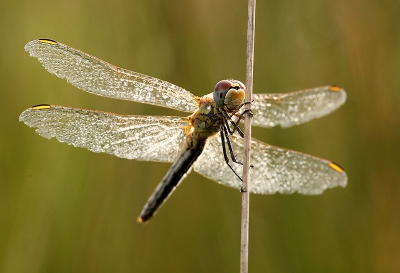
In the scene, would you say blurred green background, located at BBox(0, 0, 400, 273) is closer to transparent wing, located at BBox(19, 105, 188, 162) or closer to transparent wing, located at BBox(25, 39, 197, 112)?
transparent wing, located at BBox(19, 105, 188, 162)

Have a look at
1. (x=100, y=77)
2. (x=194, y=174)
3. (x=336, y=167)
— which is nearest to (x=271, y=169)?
(x=336, y=167)

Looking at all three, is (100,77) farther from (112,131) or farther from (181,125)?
(181,125)

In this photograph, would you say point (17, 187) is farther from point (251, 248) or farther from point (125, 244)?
point (251, 248)

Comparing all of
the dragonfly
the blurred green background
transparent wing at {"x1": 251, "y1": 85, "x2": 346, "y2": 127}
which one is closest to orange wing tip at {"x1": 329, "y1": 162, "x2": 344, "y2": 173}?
the dragonfly

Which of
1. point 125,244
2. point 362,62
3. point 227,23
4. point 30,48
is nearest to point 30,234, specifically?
point 125,244

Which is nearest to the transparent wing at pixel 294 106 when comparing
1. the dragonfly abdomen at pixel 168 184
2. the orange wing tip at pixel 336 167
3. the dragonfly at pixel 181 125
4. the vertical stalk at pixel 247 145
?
the dragonfly at pixel 181 125

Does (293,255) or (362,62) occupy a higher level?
(362,62)

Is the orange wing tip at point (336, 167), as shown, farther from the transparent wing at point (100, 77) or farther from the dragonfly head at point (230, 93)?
the transparent wing at point (100, 77)
